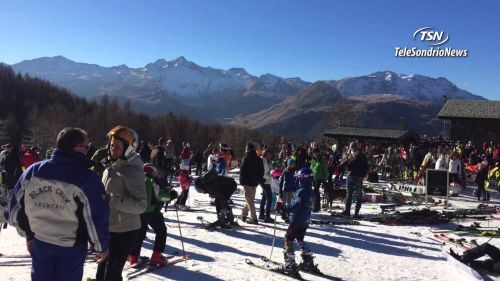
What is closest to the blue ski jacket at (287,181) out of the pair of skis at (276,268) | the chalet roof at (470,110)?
the pair of skis at (276,268)

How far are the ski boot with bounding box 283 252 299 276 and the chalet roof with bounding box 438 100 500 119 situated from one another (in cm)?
2990

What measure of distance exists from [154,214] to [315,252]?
136 inches

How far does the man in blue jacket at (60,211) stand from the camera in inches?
130

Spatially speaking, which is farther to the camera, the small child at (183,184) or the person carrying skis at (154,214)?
the small child at (183,184)

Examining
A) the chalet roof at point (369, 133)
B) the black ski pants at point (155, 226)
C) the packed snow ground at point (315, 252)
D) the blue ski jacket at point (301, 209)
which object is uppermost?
the chalet roof at point (369, 133)

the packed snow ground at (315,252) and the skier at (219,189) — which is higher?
the skier at (219,189)

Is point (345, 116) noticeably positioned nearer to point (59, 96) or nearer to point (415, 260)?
point (415, 260)

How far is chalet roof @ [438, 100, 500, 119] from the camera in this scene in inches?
1292

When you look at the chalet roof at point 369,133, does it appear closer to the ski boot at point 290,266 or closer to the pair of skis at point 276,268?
the pair of skis at point 276,268

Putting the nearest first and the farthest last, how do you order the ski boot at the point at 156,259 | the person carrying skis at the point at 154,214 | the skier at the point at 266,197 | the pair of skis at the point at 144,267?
the person carrying skis at the point at 154,214 < the pair of skis at the point at 144,267 < the ski boot at the point at 156,259 < the skier at the point at 266,197

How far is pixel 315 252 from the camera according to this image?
8250 millimetres

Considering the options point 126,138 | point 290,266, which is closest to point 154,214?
point 126,138

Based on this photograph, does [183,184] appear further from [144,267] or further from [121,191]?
[121,191]

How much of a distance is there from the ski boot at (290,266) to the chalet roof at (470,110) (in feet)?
98.1
